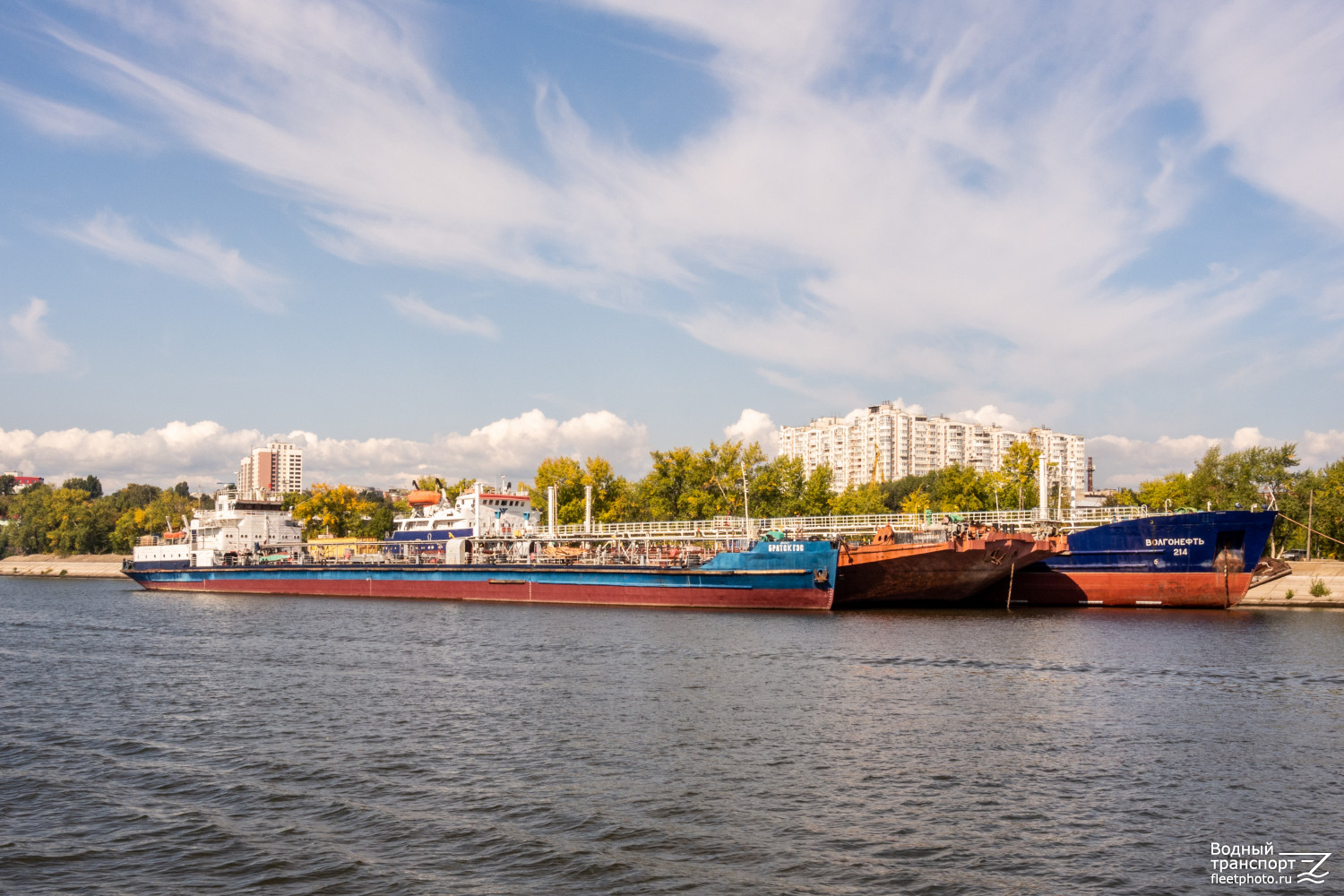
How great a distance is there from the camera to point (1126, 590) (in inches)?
2018

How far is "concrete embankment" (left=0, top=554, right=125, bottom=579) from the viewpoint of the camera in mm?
117125

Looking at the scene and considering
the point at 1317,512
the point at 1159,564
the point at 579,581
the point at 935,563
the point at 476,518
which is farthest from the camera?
the point at 1317,512

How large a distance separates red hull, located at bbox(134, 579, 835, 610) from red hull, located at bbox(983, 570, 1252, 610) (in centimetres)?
1446

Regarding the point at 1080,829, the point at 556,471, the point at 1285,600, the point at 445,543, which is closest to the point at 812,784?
the point at 1080,829

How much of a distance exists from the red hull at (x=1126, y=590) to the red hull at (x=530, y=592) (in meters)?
14.5

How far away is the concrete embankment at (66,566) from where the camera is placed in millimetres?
117125

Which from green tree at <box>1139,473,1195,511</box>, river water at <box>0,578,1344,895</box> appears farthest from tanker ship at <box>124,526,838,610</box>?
green tree at <box>1139,473,1195,511</box>

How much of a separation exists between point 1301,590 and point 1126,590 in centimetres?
1220

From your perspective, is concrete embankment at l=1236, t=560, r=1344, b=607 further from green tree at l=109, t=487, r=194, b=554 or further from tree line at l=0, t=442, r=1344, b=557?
green tree at l=109, t=487, r=194, b=554

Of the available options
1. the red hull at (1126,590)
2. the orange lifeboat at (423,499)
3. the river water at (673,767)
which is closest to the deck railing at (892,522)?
the red hull at (1126,590)

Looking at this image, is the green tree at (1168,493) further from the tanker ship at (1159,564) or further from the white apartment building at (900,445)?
the white apartment building at (900,445)

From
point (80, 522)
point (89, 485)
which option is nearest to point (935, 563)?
point (80, 522)

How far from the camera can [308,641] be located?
38344mm

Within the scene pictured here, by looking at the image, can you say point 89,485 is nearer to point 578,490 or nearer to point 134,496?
point 134,496
